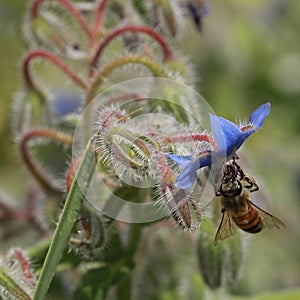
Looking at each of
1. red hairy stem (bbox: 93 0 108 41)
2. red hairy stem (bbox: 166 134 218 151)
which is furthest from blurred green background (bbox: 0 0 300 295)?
red hairy stem (bbox: 166 134 218 151)

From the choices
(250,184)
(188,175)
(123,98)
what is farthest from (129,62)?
(188,175)

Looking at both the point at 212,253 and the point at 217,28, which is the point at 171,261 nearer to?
the point at 212,253

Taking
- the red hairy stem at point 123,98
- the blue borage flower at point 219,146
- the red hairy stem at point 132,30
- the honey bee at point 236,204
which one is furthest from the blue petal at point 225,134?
the red hairy stem at point 132,30

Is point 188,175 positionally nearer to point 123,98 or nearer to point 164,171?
point 164,171

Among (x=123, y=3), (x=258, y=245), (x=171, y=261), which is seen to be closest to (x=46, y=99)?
(x=123, y=3)

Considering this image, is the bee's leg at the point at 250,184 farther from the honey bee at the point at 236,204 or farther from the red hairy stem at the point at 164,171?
the red hairy stem at the point at 164,171

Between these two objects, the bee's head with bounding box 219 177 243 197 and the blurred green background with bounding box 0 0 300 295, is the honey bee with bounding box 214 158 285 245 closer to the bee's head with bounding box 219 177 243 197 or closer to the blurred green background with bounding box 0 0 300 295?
the bee's head with bounding box 219 177 243 197
